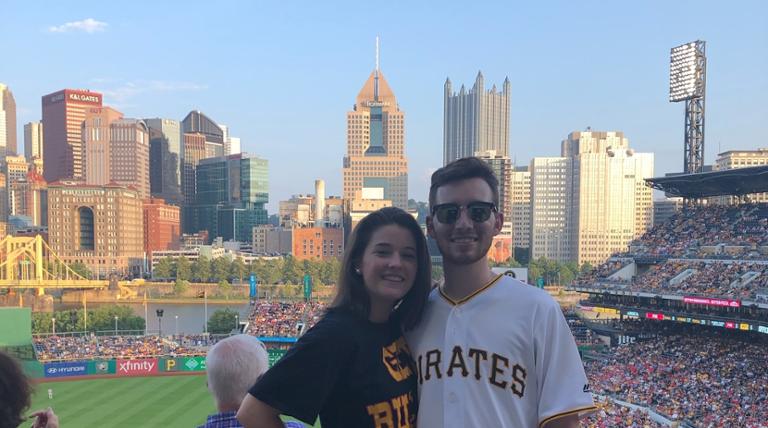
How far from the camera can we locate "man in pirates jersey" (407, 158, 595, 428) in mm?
2896

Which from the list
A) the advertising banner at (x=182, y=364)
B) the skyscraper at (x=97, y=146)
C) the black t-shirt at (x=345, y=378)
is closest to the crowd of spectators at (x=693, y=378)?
the black t-shirt at (x=345, y=378)

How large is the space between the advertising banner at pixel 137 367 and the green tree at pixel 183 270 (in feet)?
214

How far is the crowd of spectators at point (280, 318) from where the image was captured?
40.3 m

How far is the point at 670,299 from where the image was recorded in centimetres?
3102

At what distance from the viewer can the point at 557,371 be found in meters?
2.88

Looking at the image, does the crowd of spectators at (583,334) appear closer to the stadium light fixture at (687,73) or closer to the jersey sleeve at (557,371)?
the stadium light fixture at (687,73)

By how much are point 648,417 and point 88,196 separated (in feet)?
379

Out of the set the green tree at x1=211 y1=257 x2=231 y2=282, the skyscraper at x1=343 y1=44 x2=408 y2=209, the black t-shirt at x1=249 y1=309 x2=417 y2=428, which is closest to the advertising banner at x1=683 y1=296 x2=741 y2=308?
the black t-shirt at x1=249 y1=309 x2=417 y2=428

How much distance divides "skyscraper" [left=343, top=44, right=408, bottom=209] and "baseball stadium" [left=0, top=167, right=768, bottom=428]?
11340 centimetres

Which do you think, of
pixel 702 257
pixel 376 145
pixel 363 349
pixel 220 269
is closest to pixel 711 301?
pixel 702 257

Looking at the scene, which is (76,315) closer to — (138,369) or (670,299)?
(138,369)

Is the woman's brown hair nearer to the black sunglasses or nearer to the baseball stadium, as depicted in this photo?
the black sunglasses

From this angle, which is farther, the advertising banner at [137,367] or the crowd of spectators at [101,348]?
the crowd of spectators at [101,348]

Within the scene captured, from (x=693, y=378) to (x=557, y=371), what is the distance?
88.7 feet
